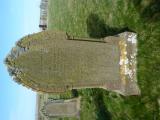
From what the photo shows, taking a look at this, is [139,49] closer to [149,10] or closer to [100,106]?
[149,10]

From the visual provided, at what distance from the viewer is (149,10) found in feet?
30.6

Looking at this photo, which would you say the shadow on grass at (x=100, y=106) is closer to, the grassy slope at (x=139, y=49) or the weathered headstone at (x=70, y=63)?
the grassy slope at (x=139, y=49)

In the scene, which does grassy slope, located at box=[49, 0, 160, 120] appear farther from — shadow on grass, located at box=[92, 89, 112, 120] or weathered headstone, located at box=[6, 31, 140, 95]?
weathered headstone, located at box=[6, 31, 140, 95]

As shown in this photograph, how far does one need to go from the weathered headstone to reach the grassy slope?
340 millimetres

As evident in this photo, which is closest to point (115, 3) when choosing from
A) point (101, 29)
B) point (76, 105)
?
point (101, 29)

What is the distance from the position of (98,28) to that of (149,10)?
3.11 metres

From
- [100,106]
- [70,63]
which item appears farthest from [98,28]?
[70,63]

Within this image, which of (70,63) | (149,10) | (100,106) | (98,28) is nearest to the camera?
(149,10)

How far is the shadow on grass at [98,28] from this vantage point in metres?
11.0

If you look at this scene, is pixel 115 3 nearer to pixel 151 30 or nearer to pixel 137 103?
pixel 151 30

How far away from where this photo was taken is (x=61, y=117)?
49.5 feet

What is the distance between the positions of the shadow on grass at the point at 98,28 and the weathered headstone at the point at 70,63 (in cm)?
107

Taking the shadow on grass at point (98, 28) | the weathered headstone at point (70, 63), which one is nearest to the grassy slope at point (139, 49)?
the shadow on grass at point (98, 28)

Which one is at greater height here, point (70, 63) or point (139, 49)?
point (139, 49)
